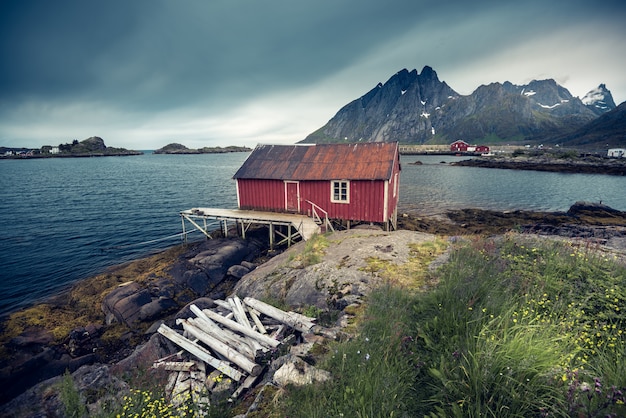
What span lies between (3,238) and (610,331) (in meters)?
36.3

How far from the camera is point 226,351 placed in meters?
A: 6.02

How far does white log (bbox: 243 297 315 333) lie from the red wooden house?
41.5ft

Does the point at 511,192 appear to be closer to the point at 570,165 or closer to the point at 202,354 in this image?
the point at 570,165

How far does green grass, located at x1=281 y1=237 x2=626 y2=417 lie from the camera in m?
3.03

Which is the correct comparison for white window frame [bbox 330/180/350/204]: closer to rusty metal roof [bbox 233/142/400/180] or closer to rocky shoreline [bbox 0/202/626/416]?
rusty metal roof [bbox 233/142/400/180]

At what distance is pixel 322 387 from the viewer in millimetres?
3918

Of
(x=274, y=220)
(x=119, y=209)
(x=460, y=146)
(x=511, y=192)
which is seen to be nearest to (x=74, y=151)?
(x=119, y=209)

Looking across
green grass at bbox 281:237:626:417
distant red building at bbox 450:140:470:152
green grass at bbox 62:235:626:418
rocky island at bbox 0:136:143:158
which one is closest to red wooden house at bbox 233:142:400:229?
green grass at bbox 62:235:626:418

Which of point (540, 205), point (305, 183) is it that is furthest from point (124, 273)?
point (540, 205)

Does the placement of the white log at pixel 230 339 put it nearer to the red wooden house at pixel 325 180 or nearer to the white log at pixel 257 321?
the white log at pixel 257 321

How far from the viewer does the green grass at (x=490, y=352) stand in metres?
3.03

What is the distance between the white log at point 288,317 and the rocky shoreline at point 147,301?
266 mm

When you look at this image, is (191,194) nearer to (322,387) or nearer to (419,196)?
(419,196)

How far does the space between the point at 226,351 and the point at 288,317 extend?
1.65 m
